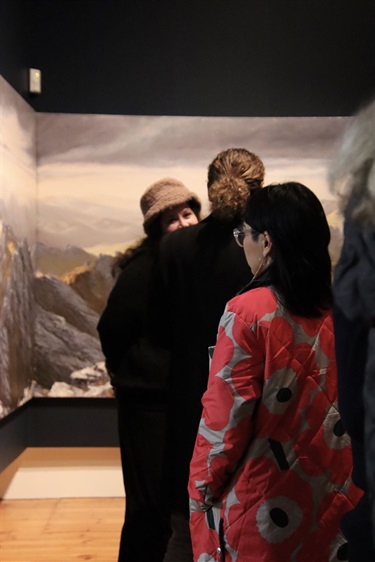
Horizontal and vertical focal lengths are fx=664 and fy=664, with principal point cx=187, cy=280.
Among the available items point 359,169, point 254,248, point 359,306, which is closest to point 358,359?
point 359,306

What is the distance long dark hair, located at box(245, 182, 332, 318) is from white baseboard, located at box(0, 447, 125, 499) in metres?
2.80

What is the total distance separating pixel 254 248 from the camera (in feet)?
Result: 5.22

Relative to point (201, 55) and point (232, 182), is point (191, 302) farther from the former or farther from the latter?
point (201, 55)

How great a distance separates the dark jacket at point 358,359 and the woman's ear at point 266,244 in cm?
74

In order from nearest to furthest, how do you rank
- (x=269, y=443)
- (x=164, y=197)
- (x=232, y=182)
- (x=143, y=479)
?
1. (x=269, y=443)
2. (x=232, y=182)
3. (x=143, y=479)
4. (x=164, y=197)

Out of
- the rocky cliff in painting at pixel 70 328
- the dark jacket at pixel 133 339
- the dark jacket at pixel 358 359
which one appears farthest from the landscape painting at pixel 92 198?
the dark jacket at pixel 358 359

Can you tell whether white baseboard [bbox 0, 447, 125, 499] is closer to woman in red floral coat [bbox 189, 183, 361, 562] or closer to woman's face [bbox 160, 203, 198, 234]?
woman's face [bbox 160, 203, 198, 234]

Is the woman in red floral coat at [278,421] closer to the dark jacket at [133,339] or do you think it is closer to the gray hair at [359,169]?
the gray hair at [359,169]

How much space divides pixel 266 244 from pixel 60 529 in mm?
2506

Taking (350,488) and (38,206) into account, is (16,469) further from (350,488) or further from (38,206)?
(350,488)

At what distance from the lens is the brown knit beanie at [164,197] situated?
2.58 m

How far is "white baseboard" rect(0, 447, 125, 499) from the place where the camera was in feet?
13.1

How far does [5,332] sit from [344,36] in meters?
2.65

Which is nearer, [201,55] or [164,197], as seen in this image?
[164,197]
